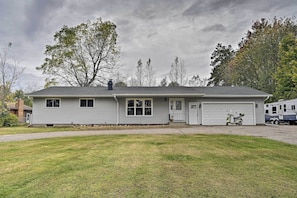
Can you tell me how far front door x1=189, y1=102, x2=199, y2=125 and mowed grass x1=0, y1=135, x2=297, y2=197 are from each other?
11.3 m

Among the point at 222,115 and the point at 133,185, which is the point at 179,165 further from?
the point at 222,115

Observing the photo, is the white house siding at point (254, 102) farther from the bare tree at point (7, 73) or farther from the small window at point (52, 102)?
the bare tree at point (7, 73)

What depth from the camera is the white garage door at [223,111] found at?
60.6 feet

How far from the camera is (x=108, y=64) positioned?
99.9 feet

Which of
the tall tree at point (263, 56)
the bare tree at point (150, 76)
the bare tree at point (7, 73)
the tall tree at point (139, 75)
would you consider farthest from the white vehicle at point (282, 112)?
the bare tree at point (7, 73)

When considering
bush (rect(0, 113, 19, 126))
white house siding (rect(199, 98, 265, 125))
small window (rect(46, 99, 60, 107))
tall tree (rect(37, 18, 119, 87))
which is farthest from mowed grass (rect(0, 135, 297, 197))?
tall tree (rect(37, 18, 119, 87))

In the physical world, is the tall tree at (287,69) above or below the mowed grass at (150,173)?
above

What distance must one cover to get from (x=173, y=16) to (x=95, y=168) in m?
14.6

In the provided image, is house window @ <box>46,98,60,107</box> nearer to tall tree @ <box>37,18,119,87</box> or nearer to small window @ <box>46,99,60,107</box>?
small window @ <box>46,99,60,107</box>

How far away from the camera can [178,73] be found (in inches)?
1337

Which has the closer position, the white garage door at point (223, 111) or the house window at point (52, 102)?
the white garage door at point (223, 111)

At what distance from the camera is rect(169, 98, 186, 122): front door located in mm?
18484

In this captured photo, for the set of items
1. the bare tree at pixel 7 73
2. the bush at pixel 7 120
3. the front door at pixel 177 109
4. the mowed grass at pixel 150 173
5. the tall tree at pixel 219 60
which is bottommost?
the mowed grass at pixel 150 173

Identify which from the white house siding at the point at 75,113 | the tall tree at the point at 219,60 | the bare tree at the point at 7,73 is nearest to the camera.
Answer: the white house siding at the point at 75,113
